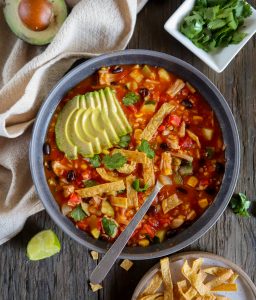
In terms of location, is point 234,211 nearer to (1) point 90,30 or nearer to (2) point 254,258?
(2) point 254,258

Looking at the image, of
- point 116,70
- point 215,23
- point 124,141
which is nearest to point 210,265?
point 124,141

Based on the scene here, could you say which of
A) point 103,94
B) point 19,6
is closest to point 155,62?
point 103,94

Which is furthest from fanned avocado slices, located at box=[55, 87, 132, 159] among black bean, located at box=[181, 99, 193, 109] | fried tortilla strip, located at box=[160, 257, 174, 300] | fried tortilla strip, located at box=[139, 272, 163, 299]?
fried tortilla strip, located at box=[139, 272, 163, 299]

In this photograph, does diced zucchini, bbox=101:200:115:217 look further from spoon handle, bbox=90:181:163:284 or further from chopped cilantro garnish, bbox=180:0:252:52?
chopped cilantro garnish, bbox=180:0:252:52

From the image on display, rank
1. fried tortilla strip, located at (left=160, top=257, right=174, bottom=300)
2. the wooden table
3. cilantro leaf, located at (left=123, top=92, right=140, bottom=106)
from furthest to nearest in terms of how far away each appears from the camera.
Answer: the wooden table, fried tortilla strip, located at (left=160, top=257, right=174, bottom=300), cilantro leaf, located at (left=123, top=92, right=140, bottom=106)

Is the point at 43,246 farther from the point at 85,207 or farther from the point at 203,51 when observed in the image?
the point at 203,51

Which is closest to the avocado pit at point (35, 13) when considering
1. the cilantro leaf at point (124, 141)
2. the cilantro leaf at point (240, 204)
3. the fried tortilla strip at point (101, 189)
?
the cilantro leaf at point (124, 141)

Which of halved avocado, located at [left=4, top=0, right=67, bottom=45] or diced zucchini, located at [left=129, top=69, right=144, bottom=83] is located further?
diced zucchini, located at [left=129, top=69, right=144, bottom=83]

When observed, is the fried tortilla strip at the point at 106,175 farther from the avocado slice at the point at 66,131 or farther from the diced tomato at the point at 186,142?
the diced tomato at the point at 186,142
